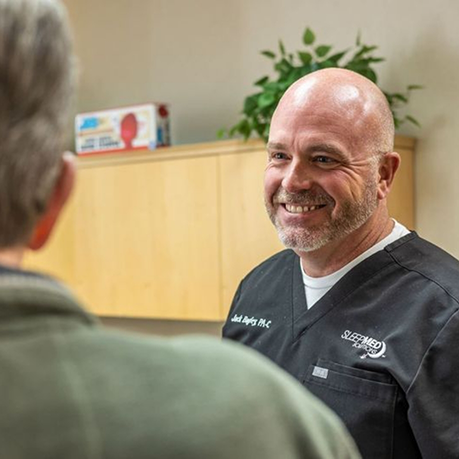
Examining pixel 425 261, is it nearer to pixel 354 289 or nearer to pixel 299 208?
pixel 354 289

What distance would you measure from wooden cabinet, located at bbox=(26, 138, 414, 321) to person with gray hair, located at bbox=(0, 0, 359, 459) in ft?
7.15

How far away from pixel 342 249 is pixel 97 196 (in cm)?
194

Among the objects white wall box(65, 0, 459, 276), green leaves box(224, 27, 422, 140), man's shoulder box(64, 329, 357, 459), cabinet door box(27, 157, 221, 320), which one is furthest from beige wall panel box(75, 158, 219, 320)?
man's shoulder box(64, 329, 357, 459)

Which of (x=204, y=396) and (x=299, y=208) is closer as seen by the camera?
(x=204, y=396)

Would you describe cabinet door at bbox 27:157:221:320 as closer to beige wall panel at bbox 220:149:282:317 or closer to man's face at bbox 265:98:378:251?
beige wall panel at bbox 220:149:282:317

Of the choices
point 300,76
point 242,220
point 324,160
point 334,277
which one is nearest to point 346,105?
point 324,160

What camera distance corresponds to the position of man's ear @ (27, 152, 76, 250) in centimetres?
64

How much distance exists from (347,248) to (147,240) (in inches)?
65.7

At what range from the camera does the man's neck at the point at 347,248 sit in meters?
1.65

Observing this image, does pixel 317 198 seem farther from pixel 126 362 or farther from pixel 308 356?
pixel 126 362

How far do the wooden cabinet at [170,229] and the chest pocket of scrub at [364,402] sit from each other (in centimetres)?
134

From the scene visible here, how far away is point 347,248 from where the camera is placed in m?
1.65

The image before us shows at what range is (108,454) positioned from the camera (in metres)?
0.55

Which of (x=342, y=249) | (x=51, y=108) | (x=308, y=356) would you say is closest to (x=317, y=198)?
(x=342, y=249)
